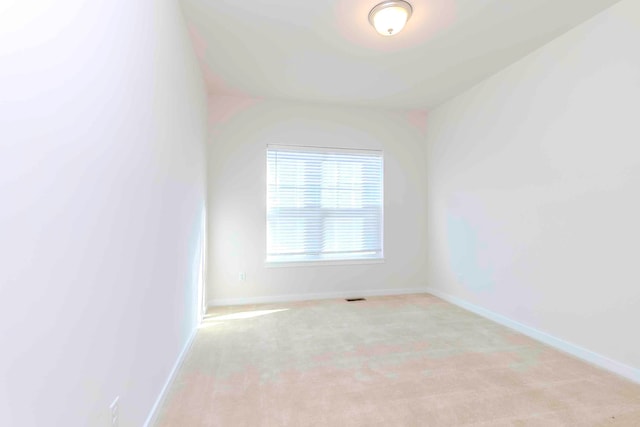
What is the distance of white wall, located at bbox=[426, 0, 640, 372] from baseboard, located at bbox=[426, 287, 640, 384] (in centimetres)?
6

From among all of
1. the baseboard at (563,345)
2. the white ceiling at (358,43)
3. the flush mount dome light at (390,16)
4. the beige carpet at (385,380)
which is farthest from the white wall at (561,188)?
the flush mount dome light at (390,16)

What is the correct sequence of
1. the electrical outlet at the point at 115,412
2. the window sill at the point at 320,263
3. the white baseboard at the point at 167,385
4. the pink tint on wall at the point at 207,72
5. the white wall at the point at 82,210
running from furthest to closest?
1. the window sill at the point at 320,263
2. the pink tint on wall at the point at 207,72
3. the white baseboard at the point at 167,385
4. the electrical outlet at the point at 115,412
5. the white wall at the point at 82,210

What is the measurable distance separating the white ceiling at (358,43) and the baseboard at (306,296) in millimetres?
2759

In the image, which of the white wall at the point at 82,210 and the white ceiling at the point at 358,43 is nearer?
the white wall at the point at 82,210

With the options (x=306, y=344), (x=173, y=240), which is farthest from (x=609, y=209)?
(x=173, y=240)

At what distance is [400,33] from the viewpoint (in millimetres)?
2562

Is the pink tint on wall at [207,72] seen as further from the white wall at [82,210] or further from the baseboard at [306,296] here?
the baseboard at [306,296]

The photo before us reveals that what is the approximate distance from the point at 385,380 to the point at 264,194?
274 centimetres

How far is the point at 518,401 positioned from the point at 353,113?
374 cm

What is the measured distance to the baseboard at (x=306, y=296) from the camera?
3928mm

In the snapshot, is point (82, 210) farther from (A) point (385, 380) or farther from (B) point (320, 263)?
(B) point (320, 263)

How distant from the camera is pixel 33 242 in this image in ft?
2.59

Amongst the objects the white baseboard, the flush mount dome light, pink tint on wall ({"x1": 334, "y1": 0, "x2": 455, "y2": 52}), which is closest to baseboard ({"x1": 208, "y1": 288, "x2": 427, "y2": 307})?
the white baseboard

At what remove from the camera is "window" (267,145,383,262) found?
4.14 metres
